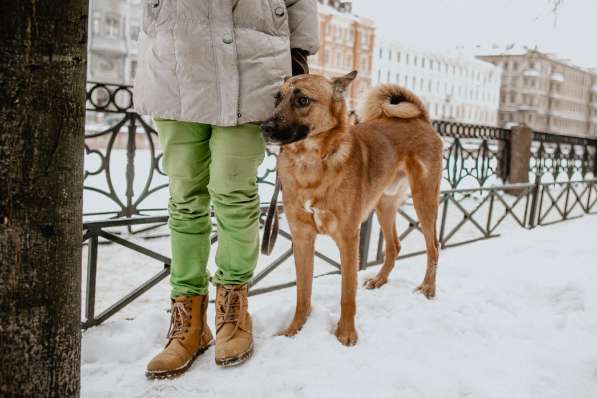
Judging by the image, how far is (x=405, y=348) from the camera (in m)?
2.55

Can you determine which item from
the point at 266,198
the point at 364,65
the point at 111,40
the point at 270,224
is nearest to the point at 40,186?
the point at 270,224

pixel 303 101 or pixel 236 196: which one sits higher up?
pixel 303 101

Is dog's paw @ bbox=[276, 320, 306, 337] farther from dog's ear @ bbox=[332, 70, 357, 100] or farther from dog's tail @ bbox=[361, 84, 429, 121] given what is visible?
dog's tail @ bbox=[361, 84, 429, 121]

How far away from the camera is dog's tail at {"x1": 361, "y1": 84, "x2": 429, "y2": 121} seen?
3.65 metres

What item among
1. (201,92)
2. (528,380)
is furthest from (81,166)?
(528,380)

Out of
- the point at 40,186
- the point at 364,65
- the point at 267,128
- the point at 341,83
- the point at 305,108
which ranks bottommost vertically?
the point at 40,186

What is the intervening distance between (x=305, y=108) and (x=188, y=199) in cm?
73

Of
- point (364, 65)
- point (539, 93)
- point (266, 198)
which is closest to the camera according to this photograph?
point (266, 198)

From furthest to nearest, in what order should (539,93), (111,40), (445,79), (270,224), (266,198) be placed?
(539,93), (445,79), (111,40), (266,198), (270,224)

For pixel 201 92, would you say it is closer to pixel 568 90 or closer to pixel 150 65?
pixel 150 65

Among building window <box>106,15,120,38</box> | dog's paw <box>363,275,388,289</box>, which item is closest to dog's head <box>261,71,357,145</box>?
dog's paw <box>363,275,388,289</box>

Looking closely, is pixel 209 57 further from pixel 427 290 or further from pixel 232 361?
pixel 427 290

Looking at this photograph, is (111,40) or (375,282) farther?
(111,40)

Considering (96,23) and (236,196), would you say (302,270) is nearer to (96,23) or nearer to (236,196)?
(236,196)
